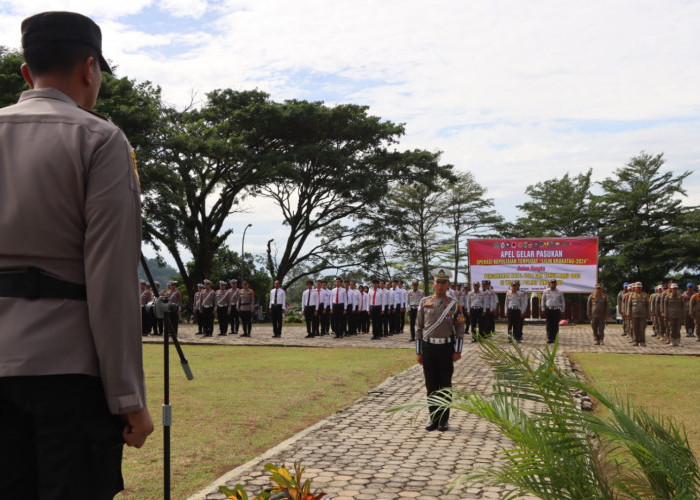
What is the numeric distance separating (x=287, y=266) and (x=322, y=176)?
5.15 metres

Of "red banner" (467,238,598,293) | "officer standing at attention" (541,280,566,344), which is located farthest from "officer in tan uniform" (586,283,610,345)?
"red banner" (467,238,598,293)

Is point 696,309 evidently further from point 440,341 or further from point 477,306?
point 440,341

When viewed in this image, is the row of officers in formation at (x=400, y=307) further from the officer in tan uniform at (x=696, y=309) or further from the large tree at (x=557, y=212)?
the large tree at (x=557, y=212)

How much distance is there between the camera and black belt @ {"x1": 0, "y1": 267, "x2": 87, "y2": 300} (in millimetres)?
1811

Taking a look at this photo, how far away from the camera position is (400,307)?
2661 cm

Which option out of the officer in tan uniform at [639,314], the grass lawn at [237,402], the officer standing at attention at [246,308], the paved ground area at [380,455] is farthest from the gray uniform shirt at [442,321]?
the officer standing at attention at [246,308]

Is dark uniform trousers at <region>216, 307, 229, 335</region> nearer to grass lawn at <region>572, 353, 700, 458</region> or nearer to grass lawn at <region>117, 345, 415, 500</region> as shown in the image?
grass lawn at <region>117, 345, 415, 500</region>

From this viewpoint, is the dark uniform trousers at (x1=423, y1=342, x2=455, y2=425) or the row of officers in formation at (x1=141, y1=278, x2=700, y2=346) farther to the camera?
the row of officers in formation at (x1=141, y1=278, x2=700, y2=346)

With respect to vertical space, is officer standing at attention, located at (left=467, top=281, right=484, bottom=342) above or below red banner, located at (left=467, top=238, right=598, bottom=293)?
below

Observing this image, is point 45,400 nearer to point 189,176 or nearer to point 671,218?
point 189,176

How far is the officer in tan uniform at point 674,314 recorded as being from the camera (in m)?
20.2

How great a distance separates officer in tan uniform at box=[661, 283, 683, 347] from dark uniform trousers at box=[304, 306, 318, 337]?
11423 millimetres

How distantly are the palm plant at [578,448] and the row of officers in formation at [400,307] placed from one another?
17237mm

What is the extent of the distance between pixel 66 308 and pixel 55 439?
0.33 m
